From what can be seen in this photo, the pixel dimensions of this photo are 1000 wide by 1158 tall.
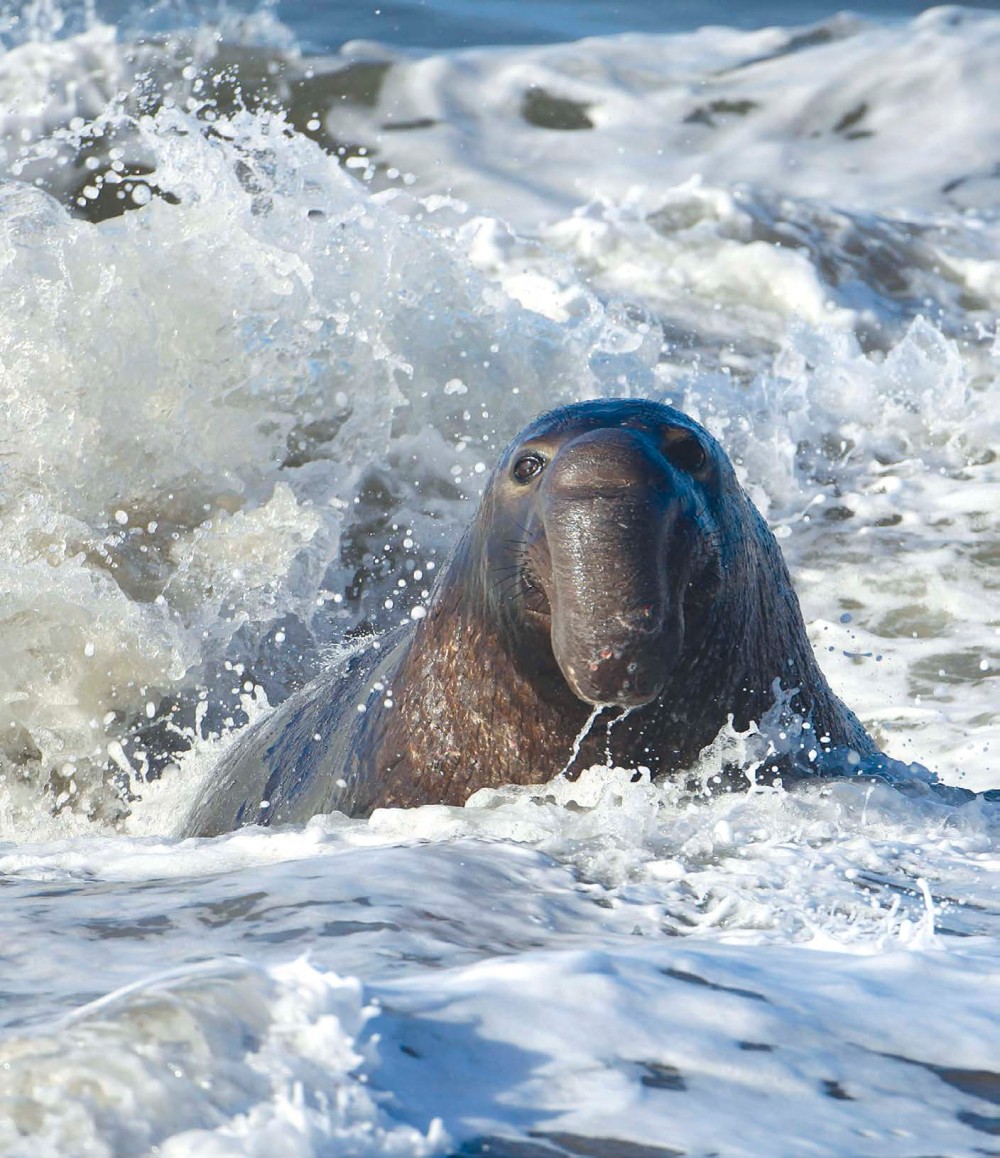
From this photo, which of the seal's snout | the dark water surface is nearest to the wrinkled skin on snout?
the seal's snout

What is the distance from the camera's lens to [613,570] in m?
3.41

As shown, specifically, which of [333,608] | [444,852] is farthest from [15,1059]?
[333,608]

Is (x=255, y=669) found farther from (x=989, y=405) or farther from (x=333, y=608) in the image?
(x=989, y=405)

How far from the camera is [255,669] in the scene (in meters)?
7.09

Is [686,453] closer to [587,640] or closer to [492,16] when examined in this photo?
[587,640]

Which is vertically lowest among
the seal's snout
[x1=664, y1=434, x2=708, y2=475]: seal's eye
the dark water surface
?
the seal's snout

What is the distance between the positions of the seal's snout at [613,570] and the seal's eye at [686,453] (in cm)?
23

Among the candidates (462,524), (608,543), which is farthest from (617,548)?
(462,524)

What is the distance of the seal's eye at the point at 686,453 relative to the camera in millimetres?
3814

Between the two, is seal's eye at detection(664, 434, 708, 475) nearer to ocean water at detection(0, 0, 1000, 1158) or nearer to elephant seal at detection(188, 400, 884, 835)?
elephant seal at detection(188, 400, 884, 835)

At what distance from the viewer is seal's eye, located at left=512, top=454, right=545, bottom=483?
390cm

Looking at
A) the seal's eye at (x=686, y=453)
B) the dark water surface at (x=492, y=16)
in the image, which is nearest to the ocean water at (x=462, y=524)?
the dark water surface at (x=492, y=16)

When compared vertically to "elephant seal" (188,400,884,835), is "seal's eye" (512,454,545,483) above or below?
above

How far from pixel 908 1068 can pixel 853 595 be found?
19.7ft
